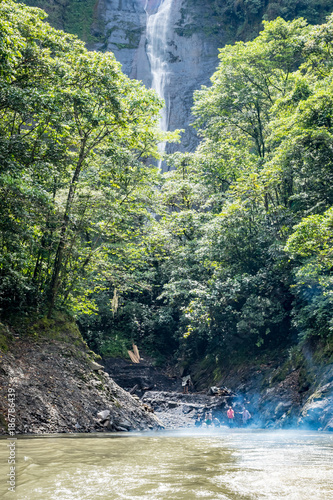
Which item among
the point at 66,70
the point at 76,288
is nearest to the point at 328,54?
the point at 66,70

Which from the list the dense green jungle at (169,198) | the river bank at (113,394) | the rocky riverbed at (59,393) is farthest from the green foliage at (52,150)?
the rocky riverbed at (59,393)

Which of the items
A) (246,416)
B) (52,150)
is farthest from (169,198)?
(52,150)

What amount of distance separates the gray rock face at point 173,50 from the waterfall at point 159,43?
257 mm

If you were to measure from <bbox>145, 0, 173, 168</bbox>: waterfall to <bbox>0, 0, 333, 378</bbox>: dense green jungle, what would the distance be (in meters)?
16.4

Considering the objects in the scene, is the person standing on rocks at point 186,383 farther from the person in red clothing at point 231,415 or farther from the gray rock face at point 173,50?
the gray rock face at point 173,50

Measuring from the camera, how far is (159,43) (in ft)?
159

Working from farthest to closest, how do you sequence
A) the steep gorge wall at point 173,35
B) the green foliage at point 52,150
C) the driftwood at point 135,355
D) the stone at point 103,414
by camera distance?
1. the steep gorge wall at point 173,35
2. the driftwood at point 135,355
3. the stone at point 103,414
4. the green foliage at point 52,150

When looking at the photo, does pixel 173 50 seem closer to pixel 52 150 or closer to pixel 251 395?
pixel 52 150

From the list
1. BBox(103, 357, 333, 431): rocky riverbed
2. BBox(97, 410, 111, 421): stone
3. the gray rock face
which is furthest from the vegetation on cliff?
the gray rock face

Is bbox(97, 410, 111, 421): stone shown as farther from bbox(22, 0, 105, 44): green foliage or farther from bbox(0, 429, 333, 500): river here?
bbox(22, 0, 105, 44): green foliage

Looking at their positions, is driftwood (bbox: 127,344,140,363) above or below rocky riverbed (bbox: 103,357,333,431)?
above

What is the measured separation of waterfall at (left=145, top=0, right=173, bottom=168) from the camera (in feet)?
150

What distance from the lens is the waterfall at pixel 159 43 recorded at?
45688mm

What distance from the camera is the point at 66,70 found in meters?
9.87
